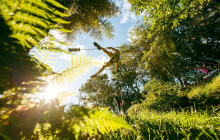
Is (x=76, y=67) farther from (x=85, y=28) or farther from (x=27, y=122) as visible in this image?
(x=85, y=28)

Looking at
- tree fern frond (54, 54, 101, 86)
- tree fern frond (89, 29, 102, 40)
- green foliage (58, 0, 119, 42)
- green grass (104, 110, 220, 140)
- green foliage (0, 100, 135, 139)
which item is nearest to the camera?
green foliage (0, 100, 135, 139)

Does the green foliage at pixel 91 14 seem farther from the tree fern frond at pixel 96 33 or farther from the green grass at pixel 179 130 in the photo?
the green grass at pixel 179 130

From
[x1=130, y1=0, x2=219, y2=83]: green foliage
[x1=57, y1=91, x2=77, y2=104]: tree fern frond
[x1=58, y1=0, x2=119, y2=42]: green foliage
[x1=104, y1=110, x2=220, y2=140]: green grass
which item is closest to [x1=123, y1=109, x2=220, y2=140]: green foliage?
[x1=104, y1=110, x2=220, y2=140]: green grass

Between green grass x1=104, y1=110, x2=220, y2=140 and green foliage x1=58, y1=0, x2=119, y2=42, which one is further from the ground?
green foliage x1=58, y1=0, x2=119, y2=42

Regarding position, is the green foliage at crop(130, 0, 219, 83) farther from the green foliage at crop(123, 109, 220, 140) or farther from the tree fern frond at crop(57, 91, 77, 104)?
the tree fern frond at crop(57, 91, 77, 104)

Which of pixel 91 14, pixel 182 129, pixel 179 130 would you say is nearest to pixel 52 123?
pixel 182 129

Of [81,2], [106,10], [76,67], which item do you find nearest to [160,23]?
[106,10]

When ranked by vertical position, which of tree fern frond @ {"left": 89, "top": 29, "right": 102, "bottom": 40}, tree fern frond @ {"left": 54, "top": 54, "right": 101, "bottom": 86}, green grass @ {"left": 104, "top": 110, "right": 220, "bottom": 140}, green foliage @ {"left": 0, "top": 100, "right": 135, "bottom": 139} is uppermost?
tree fern frond @ {"left": 89, "top": 29, "right": 102, "bottom": 40}

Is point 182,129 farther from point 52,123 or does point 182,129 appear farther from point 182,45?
point 182,45

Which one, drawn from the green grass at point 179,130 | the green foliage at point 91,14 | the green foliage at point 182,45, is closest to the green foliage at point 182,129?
the green grass at point 179,130

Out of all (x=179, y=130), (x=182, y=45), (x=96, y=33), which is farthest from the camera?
(x=182, y=45)

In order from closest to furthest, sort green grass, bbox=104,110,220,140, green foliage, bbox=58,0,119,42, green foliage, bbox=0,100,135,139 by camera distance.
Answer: green foliage, bbox=0,100,135,139
green grass, bbox=104,110,220,140
green foliage, bbox=58,0,119,42

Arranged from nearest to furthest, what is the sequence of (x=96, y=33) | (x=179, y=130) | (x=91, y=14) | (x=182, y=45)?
1. (x=179, y=130)
2. (x=91, y=14)
3. (x=96, y=33)
4. (x=182, y=45)

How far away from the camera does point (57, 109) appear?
36 centimetres
